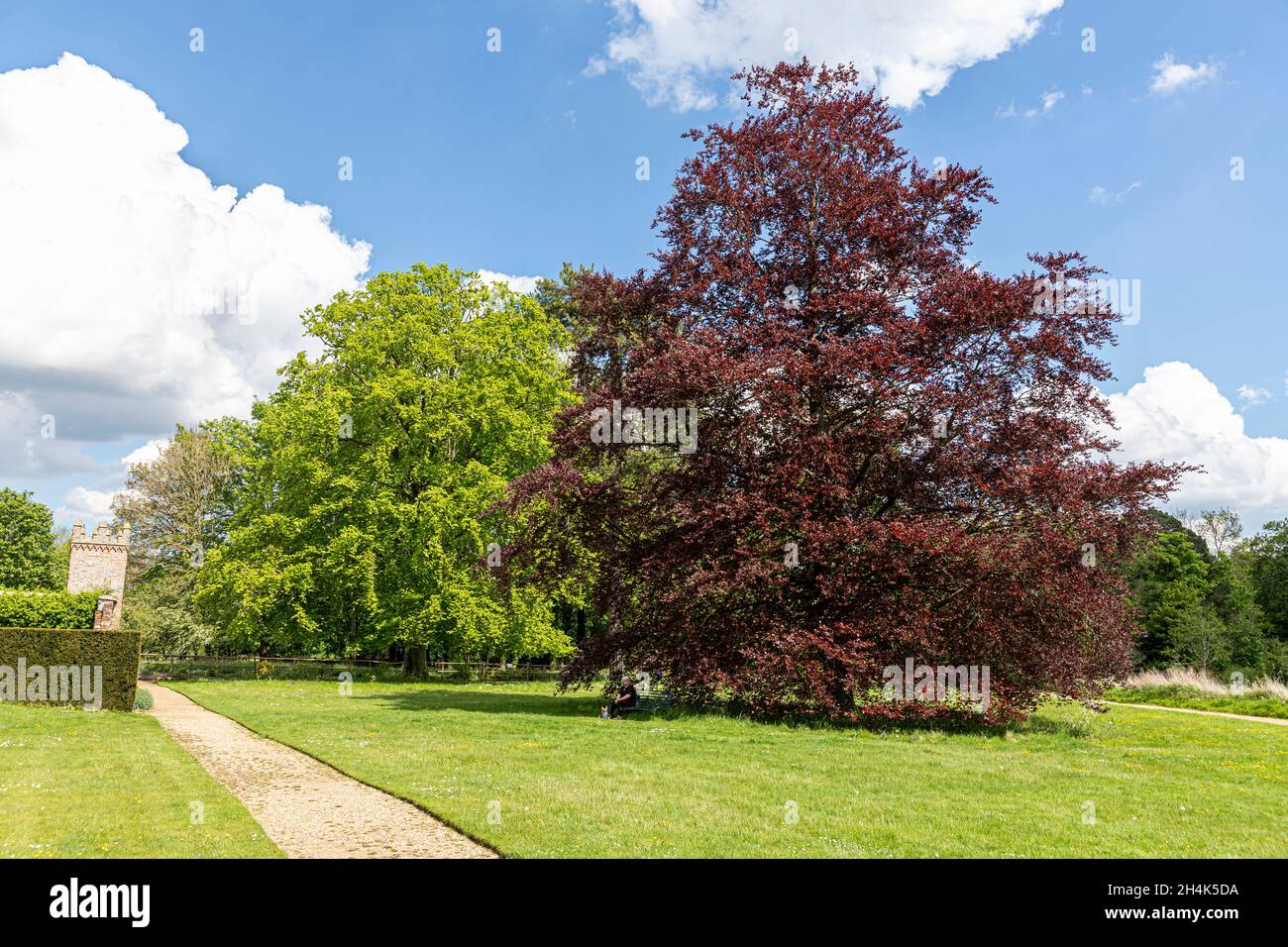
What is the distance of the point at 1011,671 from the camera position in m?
15.5

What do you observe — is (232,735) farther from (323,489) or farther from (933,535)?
(323,489)

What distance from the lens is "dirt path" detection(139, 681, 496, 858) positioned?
6.83 m

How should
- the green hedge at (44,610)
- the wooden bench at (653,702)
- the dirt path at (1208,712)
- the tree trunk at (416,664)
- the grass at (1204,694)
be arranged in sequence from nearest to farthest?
the wooden bench at (653,702)
the green hedge at (44,610)
the dirt path at (1208,712)
the grass at (1204,694)
the tree trunk at (416,664)

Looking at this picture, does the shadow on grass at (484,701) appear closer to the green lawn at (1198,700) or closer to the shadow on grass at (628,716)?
the shadow on grass at (628,716)

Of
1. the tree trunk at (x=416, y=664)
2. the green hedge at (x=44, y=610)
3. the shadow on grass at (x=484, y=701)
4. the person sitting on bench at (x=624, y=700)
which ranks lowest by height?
the tree trunk at (x=416, y=664)

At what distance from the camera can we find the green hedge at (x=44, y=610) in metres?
19.0

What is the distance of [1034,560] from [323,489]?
84.4 feet

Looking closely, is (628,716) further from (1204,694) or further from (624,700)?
(1204,694)

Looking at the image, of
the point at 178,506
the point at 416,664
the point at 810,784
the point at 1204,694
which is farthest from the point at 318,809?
the point at 178,506

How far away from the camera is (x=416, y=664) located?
3275 cm

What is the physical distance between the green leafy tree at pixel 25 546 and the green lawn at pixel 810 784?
183 ft

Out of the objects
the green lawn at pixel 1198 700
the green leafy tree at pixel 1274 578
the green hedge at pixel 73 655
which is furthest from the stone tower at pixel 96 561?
the green leafy tree at pixel 1274 578

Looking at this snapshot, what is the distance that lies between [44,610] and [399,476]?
12.8 m
